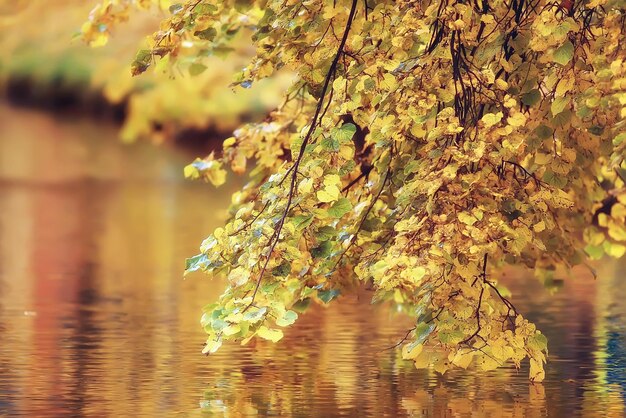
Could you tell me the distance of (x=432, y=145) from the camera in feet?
29.0

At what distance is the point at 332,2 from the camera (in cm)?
920

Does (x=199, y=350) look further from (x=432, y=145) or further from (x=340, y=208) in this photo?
(x=432, y=145)

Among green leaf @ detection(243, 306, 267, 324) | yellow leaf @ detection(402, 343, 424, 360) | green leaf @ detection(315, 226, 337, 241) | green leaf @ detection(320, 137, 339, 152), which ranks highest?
green leaf @ detection(320, 137, 339, 152)

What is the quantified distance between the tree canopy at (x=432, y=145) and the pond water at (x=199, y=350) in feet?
0.99

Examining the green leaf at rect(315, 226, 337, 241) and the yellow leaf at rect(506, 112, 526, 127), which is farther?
the green leaf at rect(315, 226, 337, 241)

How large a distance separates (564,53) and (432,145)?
726 mm

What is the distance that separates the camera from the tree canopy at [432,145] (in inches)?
340

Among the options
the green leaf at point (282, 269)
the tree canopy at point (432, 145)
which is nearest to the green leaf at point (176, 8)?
the tree canopy at point (432, 145)

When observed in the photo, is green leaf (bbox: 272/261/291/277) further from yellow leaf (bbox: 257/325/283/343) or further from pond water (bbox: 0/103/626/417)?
pond water (bbox: 0/103/626/417)

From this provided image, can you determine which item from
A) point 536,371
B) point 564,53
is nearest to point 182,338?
point 536,371

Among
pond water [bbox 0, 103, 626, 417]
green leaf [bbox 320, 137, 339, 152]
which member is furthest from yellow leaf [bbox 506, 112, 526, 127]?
pond water [bbox 0, 103, 626, 417]

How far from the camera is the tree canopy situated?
28.3 ft

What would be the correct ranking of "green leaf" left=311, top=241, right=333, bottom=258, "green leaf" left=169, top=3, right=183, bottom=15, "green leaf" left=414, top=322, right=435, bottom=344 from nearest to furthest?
1. "green leaf" left=414, top=322, right=435, bottom=344
2. "green leaf" left=311, top=241, right=333, bottom=258
3. "green leaf" left=169, top=3, right=183, bottom=15

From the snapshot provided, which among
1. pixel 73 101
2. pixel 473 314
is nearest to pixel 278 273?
pixel 473 314
